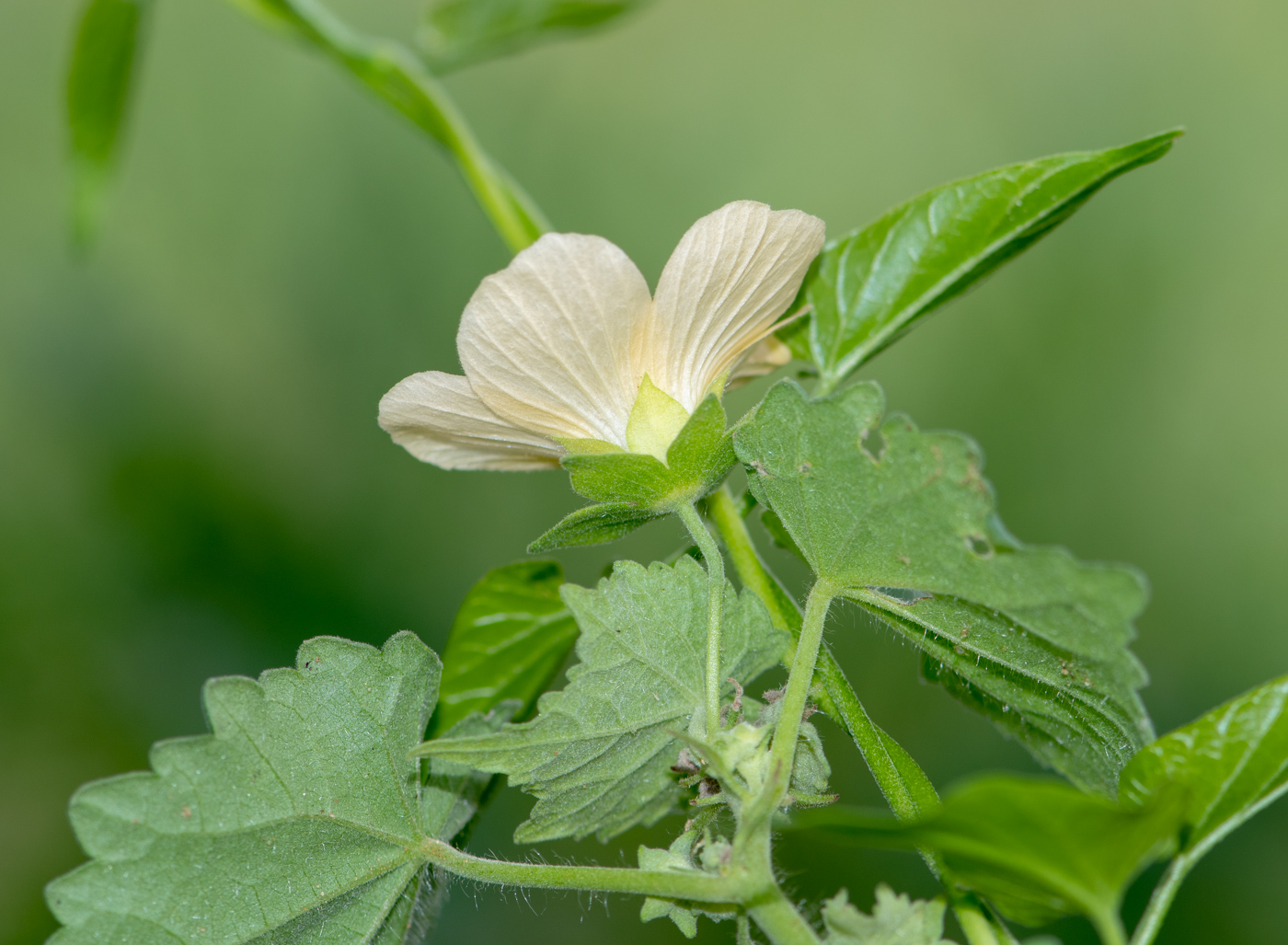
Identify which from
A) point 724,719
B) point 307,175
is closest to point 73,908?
point 724,719

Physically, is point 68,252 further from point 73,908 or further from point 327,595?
point 73,908

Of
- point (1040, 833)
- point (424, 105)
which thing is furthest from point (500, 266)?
point (1040, 833)

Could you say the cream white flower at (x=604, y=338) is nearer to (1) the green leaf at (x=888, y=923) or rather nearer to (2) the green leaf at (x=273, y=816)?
(2) the green leaf at (x=273, y=816)

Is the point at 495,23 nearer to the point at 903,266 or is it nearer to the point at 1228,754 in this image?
the point at 903,266

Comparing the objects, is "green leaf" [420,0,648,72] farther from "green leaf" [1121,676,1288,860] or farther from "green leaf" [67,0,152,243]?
"green leaf" [1121,676,1288,860]

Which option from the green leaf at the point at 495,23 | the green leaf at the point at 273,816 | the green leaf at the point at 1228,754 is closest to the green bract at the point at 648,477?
the green leaf at the point at 273,816

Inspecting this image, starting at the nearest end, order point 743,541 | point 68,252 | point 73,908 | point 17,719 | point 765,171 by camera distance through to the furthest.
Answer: point 73,908
point 743,541
point 17,719
point 68,252
point 765,171
